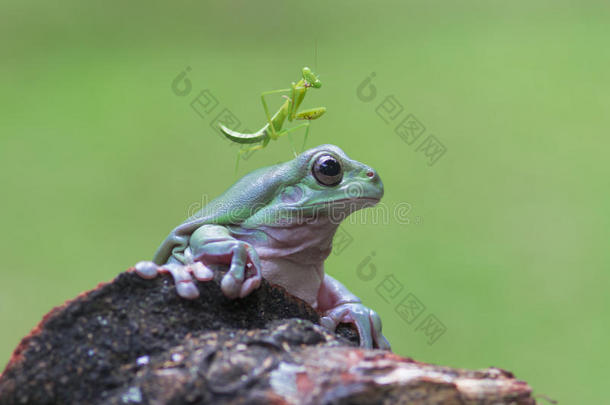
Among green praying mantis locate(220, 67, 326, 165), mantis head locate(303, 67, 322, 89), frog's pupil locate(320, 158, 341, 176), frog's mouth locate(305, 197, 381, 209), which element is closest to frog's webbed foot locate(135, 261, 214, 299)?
frog's mouth locate(305, 197, 381, 209)

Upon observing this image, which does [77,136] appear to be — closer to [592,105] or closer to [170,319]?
[170,319]

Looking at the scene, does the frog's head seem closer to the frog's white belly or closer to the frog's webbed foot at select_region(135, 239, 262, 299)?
the frog's white belly

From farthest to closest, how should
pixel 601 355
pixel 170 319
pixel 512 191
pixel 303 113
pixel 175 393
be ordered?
1. pixel 512 191
2. pixel 601 355
3. pixel 303 113
4. pixel 170 319
5. pixel 175 393

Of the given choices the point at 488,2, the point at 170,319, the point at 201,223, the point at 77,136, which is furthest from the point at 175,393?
the point at 488,2

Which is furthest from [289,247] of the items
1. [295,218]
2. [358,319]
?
[358,319]

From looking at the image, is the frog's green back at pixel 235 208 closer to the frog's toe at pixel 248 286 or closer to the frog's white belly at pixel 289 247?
the frog's white belly at pixel 289 247

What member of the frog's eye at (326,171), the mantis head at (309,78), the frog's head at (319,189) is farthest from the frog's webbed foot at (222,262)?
the mantis head at (309,78)

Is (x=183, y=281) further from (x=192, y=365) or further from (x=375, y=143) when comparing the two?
(x=375, y=143)

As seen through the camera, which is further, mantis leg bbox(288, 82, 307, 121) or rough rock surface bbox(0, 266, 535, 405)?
mantis leg bbox(288, 82, 307, 121)
